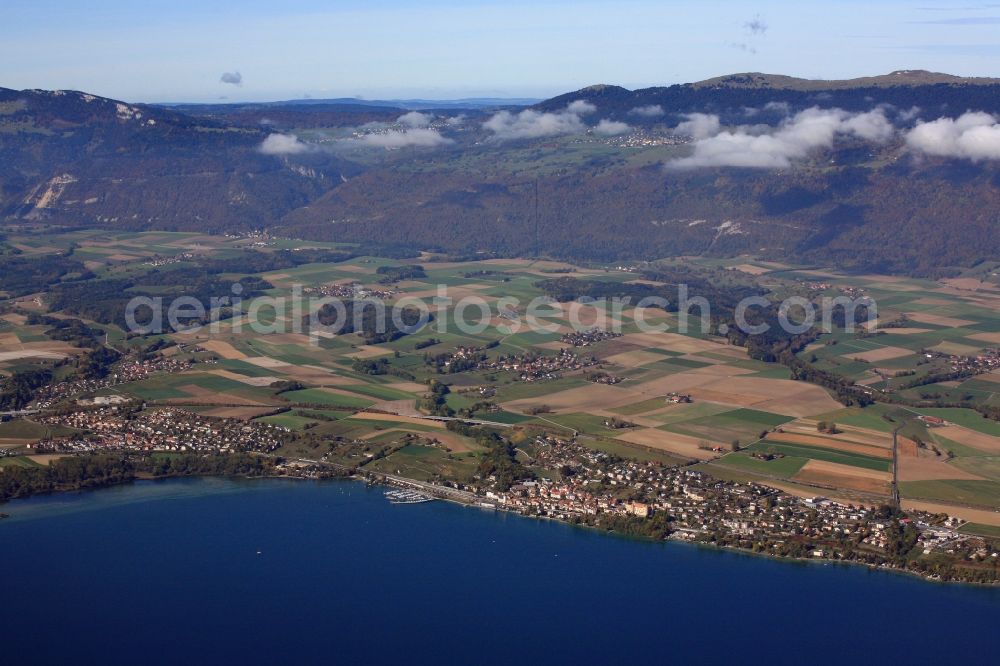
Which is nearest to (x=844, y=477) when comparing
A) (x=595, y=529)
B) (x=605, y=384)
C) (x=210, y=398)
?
(x=595, y=529)

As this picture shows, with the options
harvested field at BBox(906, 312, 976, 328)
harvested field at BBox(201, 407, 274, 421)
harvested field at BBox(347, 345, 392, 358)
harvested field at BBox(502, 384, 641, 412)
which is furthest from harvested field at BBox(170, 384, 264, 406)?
harvested field at BBox(906, 312, 976, 328)

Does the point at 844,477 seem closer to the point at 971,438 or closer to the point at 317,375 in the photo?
the point at 971,438

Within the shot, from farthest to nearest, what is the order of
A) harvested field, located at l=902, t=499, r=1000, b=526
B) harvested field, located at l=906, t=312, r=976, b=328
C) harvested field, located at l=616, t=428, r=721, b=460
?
harvested field, located at l=906, t=312, r=976, b=328 < harvested field, located at l=616, t=428, r=721, b=460 < harvested field, located at l=902, t=499, r=1000, b=526

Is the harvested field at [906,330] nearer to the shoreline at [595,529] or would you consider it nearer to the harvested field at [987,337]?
the harvested field at [987,337]

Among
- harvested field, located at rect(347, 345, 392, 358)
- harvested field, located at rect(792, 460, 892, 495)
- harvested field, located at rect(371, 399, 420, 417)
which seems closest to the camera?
harvested field, located at rect(792, 460, 892, 495)

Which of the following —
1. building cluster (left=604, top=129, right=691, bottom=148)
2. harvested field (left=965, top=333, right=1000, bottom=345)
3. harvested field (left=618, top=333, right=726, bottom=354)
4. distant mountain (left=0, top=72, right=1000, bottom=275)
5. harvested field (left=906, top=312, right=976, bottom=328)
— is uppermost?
building cluster (left=604, top=129, right=691, bottom=148)

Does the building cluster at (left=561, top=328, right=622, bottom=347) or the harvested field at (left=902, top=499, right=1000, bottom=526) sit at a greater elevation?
the building cluster at (left=561, top=328, right=622, bottom=347)

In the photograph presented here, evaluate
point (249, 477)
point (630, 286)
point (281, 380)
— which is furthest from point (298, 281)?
point (249, 477)

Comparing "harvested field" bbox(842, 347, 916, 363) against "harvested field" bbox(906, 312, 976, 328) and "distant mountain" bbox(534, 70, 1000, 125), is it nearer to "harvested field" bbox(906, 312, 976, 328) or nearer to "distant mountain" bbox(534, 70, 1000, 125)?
"harvested field" bbox(906, 312, 976, 328)
